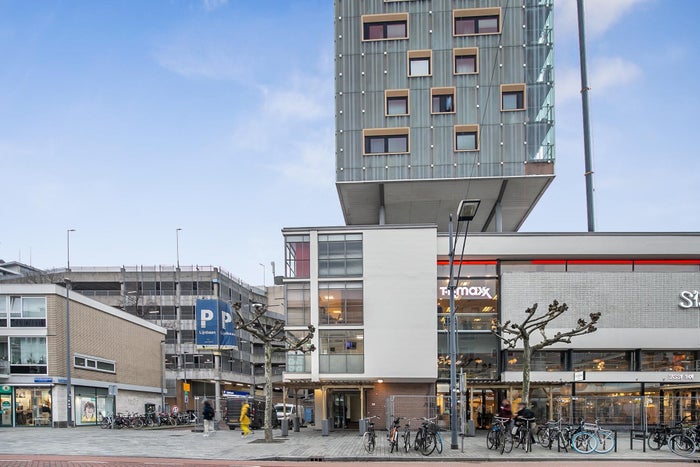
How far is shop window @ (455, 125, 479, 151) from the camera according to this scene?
39844 millimetres

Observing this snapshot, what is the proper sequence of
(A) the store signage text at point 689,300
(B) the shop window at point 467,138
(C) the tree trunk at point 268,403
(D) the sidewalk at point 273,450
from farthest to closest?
(B) the shop window at point 467,138
(A) the store signage text at point 689,300
(C) the tree trunk at point 268,403
(D) the sidewalk at point 273,450

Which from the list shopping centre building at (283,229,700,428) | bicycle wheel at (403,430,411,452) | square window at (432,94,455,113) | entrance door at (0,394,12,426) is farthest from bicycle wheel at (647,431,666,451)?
entrance door at (0,394,12,426)

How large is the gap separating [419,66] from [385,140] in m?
5.13

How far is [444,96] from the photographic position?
133 ft

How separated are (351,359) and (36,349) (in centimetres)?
1981

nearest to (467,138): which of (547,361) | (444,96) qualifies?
(444,96)

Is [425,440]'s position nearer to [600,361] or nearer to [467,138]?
[600,361]

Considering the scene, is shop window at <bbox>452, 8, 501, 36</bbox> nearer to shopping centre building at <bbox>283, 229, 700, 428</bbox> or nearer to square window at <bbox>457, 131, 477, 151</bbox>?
square window at <bbox>457, 131, 477, 151</bbox>

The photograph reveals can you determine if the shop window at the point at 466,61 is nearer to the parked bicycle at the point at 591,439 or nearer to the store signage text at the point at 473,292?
the store signage text at the point at 473,292

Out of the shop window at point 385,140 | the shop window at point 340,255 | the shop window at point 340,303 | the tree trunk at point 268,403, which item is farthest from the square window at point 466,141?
the tree trunk at point 268,403

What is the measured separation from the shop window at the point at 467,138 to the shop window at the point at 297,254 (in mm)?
11200

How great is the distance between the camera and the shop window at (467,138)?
39.8 m

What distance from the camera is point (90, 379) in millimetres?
44031

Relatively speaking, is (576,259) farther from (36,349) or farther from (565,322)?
(36,349)
